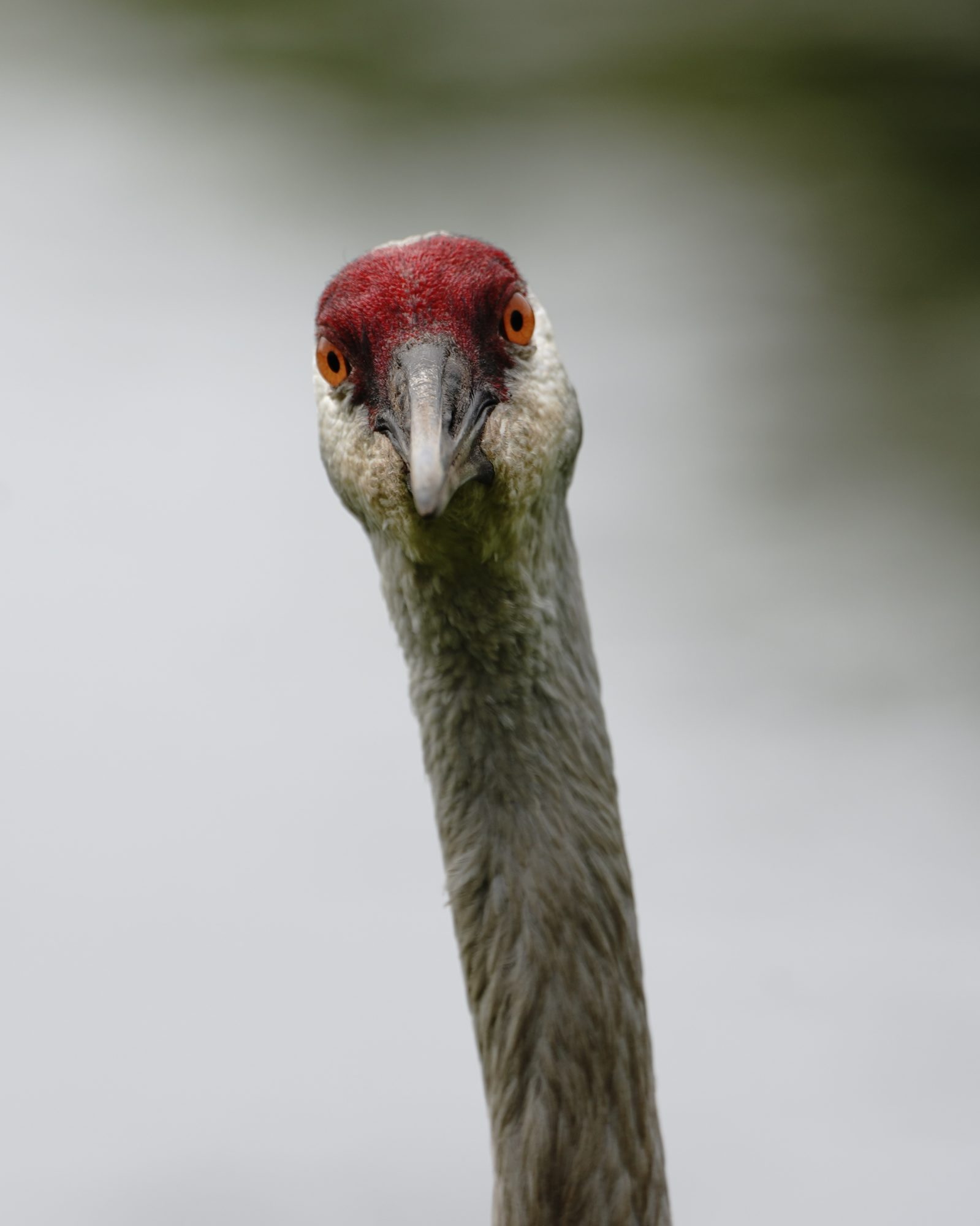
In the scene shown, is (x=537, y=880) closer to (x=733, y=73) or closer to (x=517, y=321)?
(x=517, y=321)

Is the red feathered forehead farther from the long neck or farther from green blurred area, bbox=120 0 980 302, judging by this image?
green blurred area, bbox=120 0 980 302

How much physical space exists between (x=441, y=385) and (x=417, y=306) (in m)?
0.11

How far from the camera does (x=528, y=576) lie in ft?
5.79

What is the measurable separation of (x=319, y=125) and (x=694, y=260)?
1791 mm

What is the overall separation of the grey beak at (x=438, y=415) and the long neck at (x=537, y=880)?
149mm

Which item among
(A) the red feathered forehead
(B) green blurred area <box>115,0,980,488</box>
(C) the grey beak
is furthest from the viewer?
(B) green blurred area <box>115,0,980,488</box>

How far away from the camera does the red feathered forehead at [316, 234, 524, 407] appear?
1695 mm

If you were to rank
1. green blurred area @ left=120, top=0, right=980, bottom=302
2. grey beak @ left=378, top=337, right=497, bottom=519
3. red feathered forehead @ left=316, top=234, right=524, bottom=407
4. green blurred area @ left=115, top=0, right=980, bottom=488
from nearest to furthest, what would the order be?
grey beak @ left=378, top=337, right=497, bottom=519, red feathered forehead @ left=316, top=234, right=524, bottom=407, green blurred area @ left=115, top=0, right=980, bottom=488, green blurred area @ left=120, top=0, right=980, bottom=302

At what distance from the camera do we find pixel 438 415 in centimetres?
160

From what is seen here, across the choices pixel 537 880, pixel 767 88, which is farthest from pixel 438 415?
pixel 767 88

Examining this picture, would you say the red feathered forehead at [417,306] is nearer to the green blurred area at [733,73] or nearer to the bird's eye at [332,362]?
the bird's eye at [332,362]

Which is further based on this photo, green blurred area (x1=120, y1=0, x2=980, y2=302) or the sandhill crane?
green blurred area (x1=120, y1=0, x2=980, y2=302)

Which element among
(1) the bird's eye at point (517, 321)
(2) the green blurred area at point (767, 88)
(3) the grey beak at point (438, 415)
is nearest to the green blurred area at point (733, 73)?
(2) the green blurred area at point (767, 88)

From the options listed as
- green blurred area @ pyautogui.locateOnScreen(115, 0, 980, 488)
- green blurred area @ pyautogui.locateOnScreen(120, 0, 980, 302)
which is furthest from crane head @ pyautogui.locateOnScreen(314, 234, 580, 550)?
green blurred area @ pyautogui.locateOnScreen(120, 0, 980, 302)
